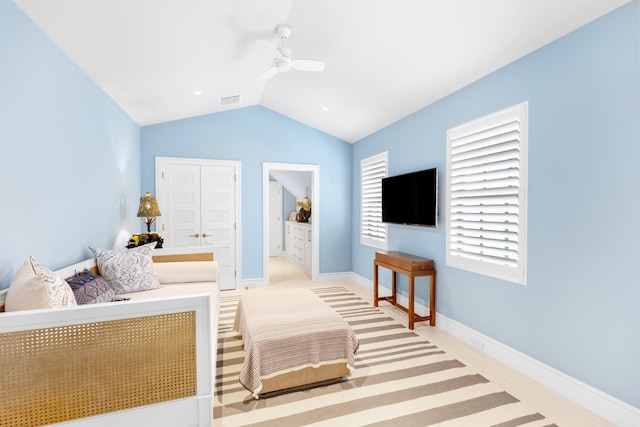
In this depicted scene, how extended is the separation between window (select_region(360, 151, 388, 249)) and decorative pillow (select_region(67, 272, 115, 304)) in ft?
11.4

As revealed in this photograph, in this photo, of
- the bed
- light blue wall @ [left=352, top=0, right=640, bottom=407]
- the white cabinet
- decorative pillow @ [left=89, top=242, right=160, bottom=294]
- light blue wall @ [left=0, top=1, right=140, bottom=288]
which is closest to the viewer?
light blue wall @ [left=0, top=1, right=140, bottom=288]

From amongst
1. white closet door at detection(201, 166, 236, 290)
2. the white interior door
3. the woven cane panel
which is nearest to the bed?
the woven cane panel

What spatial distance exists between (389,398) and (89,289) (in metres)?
2.22

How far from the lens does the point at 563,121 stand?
7.12 ft

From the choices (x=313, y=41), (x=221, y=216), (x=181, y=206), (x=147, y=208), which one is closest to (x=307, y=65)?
(x=313, y=41)

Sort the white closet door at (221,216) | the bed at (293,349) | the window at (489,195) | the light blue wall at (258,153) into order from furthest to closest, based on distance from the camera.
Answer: the white closet door at (221,216) → the light blue wall at (258,153) → the window at (489,195) → the bed at (293,349)

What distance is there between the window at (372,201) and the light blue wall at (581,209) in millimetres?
1934

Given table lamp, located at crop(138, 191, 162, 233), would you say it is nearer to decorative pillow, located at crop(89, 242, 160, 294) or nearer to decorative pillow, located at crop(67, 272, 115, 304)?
decorative pillow, located at crop(89, 242, 160, 294)

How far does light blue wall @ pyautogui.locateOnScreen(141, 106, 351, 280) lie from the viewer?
4773mm

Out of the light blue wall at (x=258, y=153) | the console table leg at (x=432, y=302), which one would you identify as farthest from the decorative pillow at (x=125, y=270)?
the console table leg at (x=432, y=302)

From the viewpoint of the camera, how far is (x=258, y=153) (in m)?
5.19

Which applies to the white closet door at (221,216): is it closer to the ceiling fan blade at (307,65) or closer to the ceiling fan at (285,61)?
the ceiling fan at (285,61)

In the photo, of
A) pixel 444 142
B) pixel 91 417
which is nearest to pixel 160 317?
pixel 91 417

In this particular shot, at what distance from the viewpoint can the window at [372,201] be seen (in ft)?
15.3
